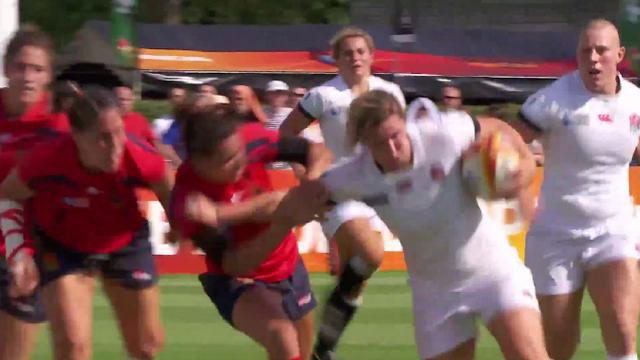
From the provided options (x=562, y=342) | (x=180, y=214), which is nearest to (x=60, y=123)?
(x=180, y=214)

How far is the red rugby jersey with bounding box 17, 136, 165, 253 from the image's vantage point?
7.02 meters

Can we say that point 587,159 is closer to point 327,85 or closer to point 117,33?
point 327,85

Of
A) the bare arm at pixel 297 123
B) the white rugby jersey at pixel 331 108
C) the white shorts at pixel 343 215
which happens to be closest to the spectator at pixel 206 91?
the bare arm at pixel 297 123

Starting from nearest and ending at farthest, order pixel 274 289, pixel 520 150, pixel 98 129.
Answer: pixel 520 150 → pixel 98 129 → pixel 274 289

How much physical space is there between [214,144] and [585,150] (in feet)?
7.84

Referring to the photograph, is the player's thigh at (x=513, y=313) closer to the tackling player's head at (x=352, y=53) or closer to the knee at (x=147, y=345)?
the knee at (x=147, y=345)

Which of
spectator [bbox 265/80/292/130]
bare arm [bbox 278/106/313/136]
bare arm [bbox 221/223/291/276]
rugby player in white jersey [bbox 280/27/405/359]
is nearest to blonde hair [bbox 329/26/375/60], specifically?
rugby player in white jersey [bbox 280/27/405/359]

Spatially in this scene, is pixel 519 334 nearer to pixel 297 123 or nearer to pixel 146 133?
pixel 146 133

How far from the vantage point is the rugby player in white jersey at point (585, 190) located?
7.69 m

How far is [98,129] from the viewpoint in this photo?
22.2 feet

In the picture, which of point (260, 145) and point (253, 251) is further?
point (260, 145)

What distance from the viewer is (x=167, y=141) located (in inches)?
447

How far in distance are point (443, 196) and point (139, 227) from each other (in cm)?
200

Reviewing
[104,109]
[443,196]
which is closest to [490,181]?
[443,196]
